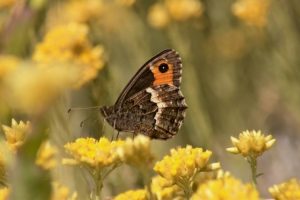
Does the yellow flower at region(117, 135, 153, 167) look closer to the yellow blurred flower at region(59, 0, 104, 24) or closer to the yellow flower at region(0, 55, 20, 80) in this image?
the yellow flower at region(0, 55, 20, 80)

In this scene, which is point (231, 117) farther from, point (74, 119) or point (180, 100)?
point (180, 100)

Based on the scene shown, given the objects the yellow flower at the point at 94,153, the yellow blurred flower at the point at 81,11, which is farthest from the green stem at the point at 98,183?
the yellow blurred flower at the point at 81,11

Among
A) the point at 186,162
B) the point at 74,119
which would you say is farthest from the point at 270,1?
the point at 186,162

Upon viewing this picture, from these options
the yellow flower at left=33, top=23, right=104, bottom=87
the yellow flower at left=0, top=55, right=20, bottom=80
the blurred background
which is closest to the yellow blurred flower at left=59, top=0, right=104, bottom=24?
the blurred background

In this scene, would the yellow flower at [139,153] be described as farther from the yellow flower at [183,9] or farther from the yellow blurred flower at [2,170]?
the yellow flower at [183,9]

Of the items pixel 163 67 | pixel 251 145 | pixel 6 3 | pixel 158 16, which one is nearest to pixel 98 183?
pixel 251 145

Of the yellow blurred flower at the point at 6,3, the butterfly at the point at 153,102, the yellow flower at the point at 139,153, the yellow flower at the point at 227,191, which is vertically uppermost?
the yellow blurred flower at the point at 6,3
